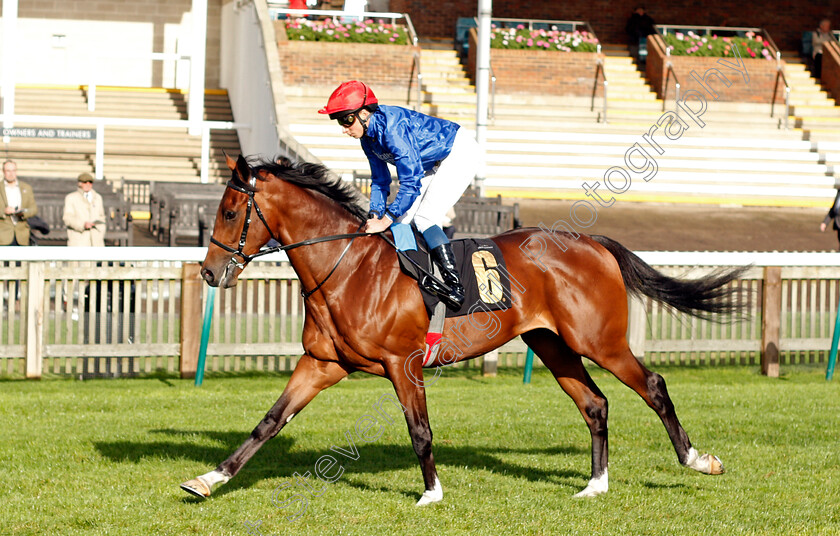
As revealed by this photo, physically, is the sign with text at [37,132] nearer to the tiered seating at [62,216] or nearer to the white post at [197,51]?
the tiered seating at [62,216]

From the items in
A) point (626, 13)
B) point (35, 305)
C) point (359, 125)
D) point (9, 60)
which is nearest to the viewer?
point (359, 125)

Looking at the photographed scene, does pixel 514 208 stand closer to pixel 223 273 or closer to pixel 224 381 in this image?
pixel 224 381

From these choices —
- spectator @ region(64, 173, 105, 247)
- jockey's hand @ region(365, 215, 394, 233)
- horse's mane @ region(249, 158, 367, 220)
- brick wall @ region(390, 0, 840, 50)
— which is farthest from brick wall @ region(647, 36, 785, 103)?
jockey's hand @ region(365, 215, 394, 233)

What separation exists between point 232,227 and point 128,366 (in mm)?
4374

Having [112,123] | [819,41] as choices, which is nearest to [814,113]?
[819,41]

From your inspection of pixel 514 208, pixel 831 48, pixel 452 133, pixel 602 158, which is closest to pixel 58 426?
pixel 452 133

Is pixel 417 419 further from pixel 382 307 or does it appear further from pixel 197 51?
pixel 197 51

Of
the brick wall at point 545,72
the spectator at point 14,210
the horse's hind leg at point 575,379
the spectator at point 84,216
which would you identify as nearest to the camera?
the horse's hind leg at point 575,379

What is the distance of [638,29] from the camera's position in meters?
26.2

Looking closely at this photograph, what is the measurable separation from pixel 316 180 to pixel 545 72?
1863 cm

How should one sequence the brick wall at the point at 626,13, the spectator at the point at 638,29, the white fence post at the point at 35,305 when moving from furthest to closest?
the brick wall at the point at 626,13 < the spectator at the point at 638,29 < the white fence post at the point at 35,305

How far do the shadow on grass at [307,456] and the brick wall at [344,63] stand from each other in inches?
A: 617

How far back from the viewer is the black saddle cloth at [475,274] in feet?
17.7

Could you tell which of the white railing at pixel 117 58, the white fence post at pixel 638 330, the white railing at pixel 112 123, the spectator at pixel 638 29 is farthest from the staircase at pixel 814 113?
the white railing at pixel 117 58
